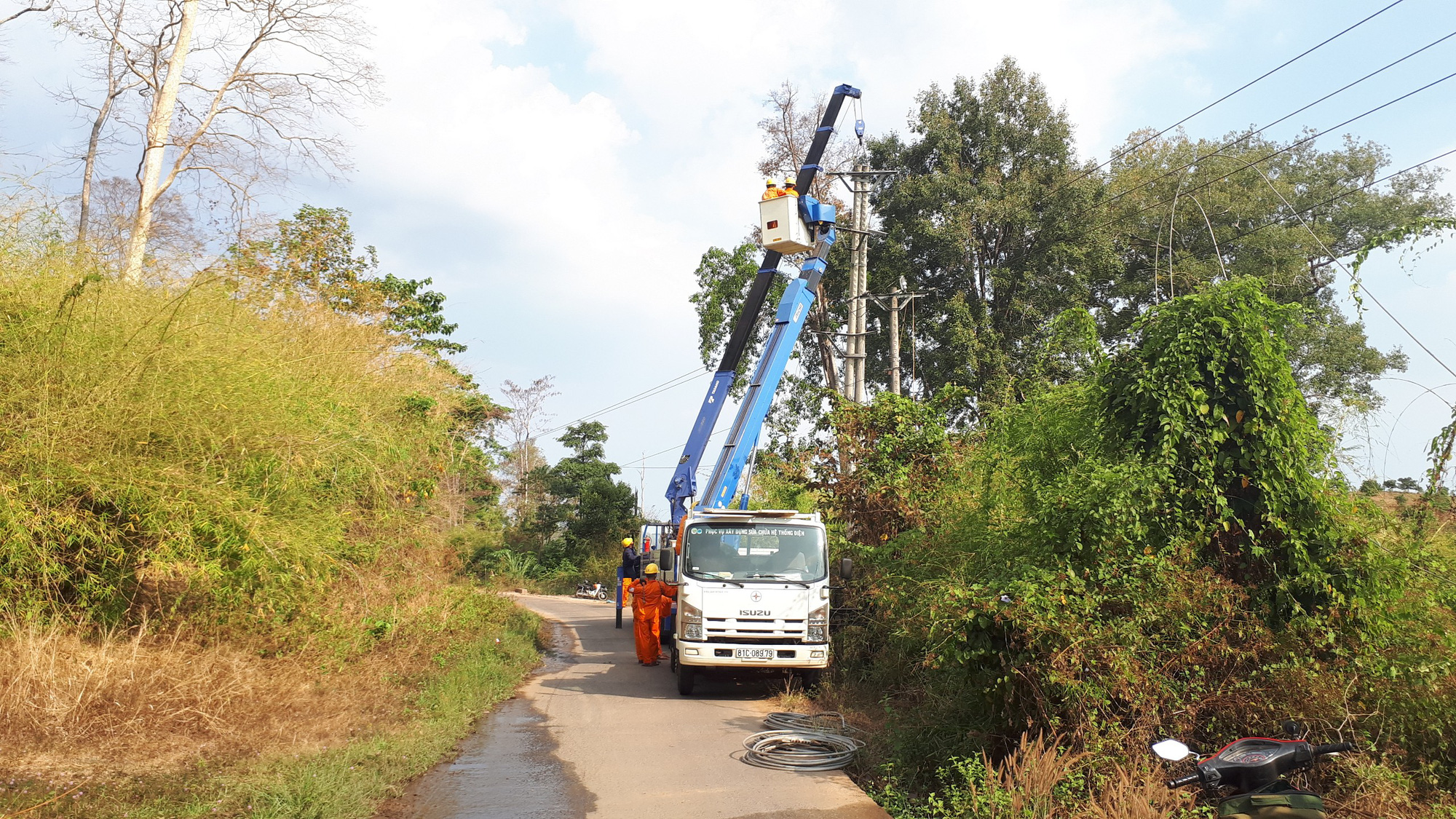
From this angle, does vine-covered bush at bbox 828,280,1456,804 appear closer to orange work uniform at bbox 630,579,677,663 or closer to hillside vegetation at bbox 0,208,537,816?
hillside vegetation at bbox 0,208,537,816

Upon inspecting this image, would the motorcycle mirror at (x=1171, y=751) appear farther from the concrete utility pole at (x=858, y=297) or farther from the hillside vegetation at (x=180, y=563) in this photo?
the concrete utility pole at (x=858, y=297)

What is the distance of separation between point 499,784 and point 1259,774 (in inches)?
203

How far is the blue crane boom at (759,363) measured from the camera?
14188 millimetres

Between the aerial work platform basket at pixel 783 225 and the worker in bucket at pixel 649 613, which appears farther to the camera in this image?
the aerial work platform basket at pixel 783 225

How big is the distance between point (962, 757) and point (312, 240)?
15.2 m

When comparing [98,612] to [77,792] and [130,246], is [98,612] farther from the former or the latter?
[130,246]

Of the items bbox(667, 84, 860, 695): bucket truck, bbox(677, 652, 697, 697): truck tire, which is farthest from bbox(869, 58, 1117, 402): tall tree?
bbox(677, 652, 697, 697): truck tire

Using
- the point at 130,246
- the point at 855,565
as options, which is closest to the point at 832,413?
the point at 855,565

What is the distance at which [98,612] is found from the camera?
770 centimetres

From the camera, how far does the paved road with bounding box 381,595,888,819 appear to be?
6387 millimetres

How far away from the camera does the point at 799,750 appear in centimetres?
797

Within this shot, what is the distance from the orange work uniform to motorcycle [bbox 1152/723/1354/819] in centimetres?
926

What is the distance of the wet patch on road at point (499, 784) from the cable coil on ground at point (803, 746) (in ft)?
5.34

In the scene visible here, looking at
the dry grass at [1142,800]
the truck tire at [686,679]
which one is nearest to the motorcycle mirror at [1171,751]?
the dry grass at [1142,800]
